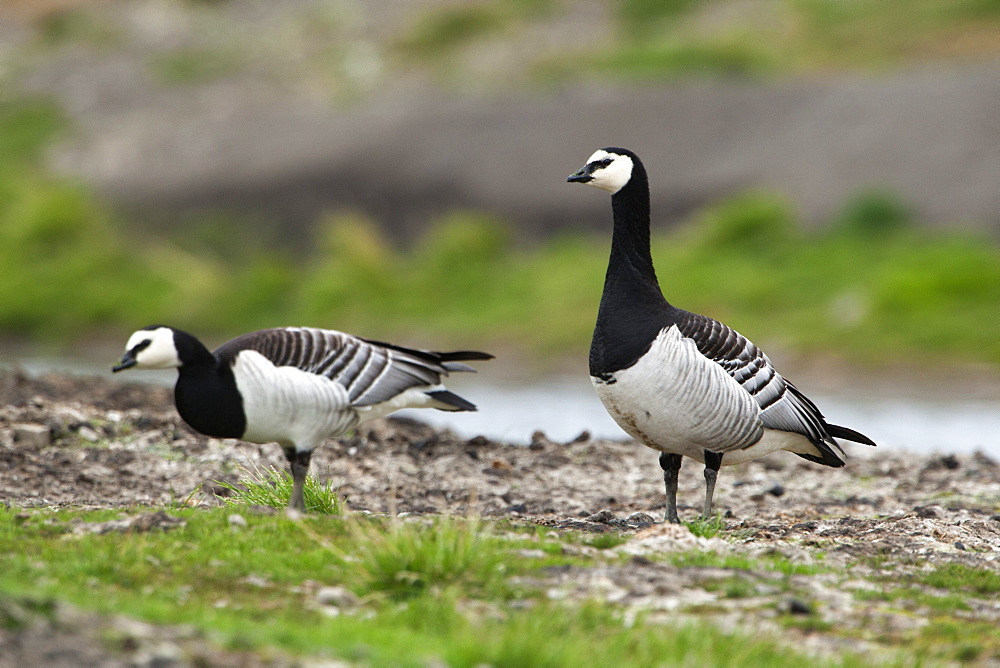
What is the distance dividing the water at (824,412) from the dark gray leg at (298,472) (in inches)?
345

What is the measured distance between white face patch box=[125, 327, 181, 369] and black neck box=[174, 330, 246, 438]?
0.05 meters

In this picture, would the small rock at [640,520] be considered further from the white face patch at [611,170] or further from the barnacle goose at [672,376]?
the white face patch at [611,170]

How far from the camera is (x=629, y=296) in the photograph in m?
8.92

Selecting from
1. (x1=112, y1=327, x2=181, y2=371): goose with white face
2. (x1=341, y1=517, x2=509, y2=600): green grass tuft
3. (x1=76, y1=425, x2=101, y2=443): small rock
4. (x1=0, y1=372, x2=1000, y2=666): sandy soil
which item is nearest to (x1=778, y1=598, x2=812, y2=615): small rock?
(x1=0, y1=372, x2=1000, y2=666): sandy soil

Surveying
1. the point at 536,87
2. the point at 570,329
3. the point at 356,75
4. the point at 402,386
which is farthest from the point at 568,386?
the point at 356,75

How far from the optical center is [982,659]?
5.87 m

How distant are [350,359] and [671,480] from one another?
103 inches

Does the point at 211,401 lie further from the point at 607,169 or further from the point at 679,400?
the point at 607,169

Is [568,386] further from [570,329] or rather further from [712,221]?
[712,221]

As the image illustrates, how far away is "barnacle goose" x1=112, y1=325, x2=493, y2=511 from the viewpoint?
316 inches

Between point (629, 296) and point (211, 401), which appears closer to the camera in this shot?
point (211, 401)

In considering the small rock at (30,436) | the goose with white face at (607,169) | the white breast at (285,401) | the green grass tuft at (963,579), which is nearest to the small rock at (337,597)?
the white breast at (285,401)

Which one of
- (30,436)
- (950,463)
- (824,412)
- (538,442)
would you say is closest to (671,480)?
(538,442)

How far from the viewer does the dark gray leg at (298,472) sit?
27.6ft
